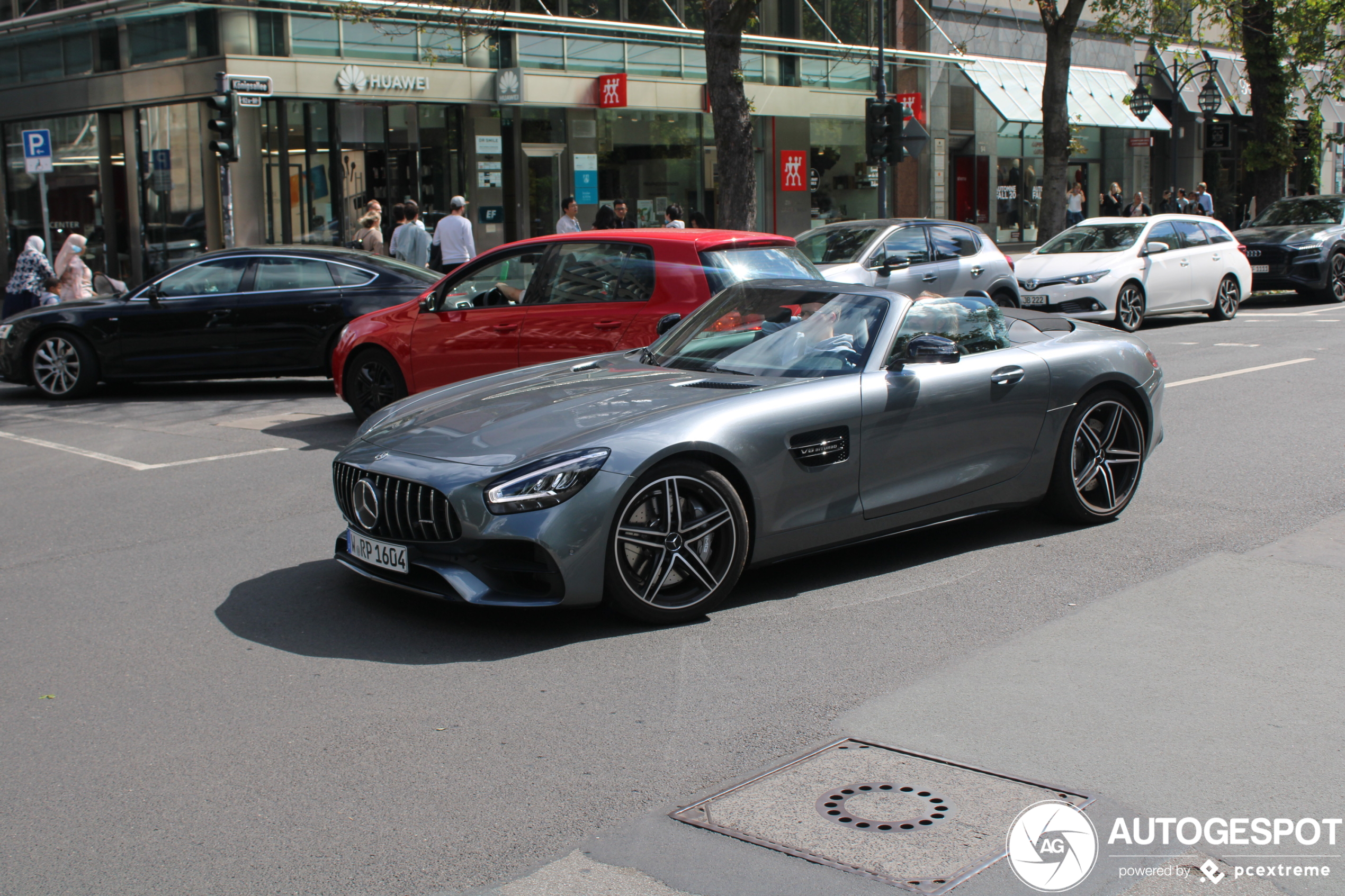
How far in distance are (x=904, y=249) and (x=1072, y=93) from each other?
25474 mm

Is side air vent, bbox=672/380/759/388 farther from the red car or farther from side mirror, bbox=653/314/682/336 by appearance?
the red car

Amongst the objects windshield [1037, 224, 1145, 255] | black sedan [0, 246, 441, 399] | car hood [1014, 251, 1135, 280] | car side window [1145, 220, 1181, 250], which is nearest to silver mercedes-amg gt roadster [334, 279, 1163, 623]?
black sedan [0, 246, 441, 399]

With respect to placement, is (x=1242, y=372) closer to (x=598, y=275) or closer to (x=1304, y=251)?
(x=598, y=275)

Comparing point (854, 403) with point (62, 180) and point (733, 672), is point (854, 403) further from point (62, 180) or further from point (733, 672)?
point (62, 180)

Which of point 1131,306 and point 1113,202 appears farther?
point 1113,202

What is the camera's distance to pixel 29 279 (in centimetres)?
1634

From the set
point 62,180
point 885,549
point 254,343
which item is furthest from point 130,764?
point 62,180

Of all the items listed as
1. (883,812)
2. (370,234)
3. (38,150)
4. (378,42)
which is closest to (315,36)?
(378,42)

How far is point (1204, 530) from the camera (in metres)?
6.98

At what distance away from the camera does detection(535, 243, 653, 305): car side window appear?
974 cm

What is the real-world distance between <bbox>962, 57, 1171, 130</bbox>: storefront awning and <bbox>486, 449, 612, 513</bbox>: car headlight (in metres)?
31.3

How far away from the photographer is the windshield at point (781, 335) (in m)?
6.15

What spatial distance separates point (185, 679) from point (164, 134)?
20.8m

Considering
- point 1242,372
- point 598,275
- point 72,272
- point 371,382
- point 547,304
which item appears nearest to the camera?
point 598,275
